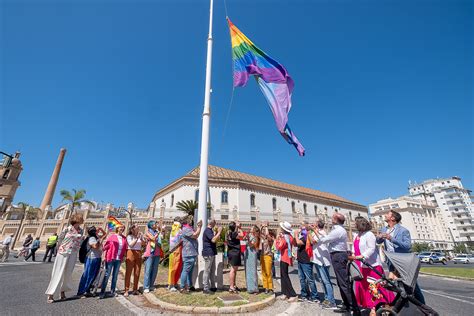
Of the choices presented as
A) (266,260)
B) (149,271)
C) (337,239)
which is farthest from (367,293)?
(149,271)

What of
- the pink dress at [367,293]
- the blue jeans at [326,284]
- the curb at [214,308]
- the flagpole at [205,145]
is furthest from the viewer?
the flagpole at [205,145]

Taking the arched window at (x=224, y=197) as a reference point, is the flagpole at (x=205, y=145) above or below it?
below

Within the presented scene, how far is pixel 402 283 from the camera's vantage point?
3.31 m

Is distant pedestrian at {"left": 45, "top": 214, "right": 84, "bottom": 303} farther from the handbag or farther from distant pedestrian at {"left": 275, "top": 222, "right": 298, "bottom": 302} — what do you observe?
the handbag

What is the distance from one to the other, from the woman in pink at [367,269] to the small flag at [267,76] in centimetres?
428

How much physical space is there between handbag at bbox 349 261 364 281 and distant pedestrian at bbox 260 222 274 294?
2.25m

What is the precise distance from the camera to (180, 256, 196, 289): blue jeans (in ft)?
18.1

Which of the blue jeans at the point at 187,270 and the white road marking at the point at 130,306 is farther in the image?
the blue jeans at the point at 187,270

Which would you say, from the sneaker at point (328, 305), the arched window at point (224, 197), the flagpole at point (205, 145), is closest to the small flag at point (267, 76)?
the flagpole at point (205, 145)

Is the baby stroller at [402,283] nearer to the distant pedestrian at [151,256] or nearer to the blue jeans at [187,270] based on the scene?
the blue jeans at [187,270]

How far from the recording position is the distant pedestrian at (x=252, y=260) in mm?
5625

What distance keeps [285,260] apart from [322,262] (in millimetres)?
855

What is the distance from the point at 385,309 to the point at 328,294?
1759 millimetres

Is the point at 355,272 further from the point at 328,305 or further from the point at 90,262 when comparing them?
the point at 90,262
